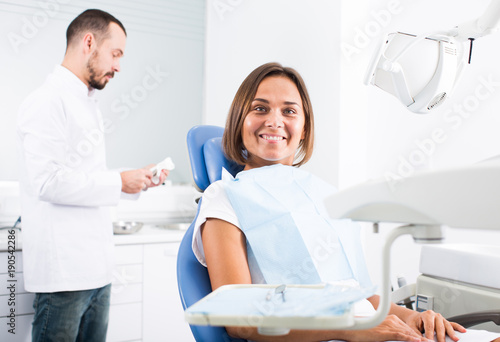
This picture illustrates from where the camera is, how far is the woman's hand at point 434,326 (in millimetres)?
949

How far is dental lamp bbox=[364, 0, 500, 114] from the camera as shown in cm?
85

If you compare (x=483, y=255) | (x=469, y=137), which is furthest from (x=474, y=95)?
(x=483, y=255)

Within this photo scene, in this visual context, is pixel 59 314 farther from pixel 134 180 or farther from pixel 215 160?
pixel 215 160

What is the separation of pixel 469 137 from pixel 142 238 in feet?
5.41

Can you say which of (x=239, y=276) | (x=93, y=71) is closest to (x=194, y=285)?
(x=239, y=276)

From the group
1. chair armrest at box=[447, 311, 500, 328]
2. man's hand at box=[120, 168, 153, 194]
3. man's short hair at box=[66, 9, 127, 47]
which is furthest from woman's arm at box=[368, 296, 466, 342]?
man's short hair at box=[66, 9, 127, 47]

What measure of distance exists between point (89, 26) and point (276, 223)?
4.62ft

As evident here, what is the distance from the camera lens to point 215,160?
1.28 m

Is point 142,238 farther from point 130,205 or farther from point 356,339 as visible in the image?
point 356,339

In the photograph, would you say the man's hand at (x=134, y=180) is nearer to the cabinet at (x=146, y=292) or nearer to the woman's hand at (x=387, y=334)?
the cabinet at (x=146, y=292)

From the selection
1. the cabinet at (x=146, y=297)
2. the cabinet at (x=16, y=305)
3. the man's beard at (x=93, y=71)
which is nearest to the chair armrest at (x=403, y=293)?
the cabinet at (x=146, y=297)

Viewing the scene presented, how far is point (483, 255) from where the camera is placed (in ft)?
3.65

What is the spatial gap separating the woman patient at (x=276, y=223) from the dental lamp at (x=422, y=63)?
1.37ft

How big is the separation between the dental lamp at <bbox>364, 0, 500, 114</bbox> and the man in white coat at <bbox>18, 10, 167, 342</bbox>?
1.32 meters
